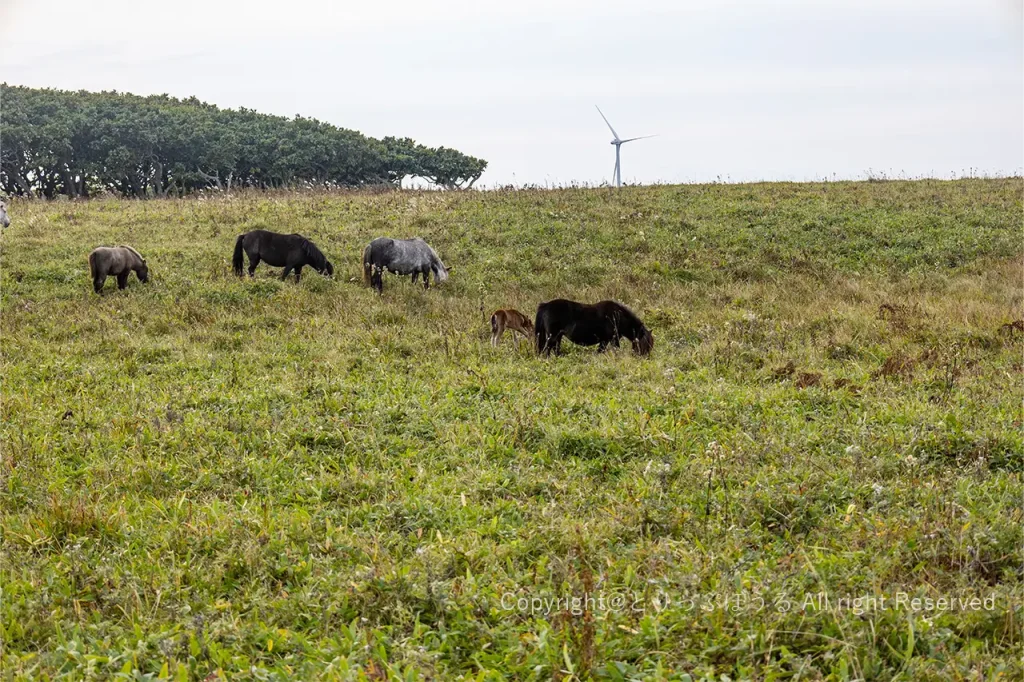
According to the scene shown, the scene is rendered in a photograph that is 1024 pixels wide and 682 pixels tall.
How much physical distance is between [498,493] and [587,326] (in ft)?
19.6

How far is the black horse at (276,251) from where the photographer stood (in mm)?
17797

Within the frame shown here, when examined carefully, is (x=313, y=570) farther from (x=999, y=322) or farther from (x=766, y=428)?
(x=999, y=322)

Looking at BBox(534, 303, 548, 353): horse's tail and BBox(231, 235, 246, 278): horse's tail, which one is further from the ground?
BBox(231, 235, 246, 278): horse's tail

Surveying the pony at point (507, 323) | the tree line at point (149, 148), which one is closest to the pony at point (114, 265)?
the pony at point (507, 323)

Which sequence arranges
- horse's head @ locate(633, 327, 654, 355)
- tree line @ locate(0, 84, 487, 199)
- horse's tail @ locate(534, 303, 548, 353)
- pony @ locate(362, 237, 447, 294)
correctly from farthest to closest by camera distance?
tree line @ locate(0, 84, 487, 199) → pony @ locate(362, 237, 447, 294) → horse's head @ locate(633, 327, 654, 355) → horse's tail @ locate(534, 303, 548, 353)

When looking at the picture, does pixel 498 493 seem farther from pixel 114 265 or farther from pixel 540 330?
pixel 114 265

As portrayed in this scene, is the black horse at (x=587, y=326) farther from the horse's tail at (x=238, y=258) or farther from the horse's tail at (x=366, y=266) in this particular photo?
the horse's tail at (x=238, y=258)

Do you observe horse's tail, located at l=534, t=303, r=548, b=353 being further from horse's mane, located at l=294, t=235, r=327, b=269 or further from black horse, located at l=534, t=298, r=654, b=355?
horse's mane, located at l=294, t=235, r=327, b=269

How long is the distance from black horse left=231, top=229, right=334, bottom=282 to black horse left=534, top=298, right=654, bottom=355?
26.5ft

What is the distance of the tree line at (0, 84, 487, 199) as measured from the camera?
4728 centimetres

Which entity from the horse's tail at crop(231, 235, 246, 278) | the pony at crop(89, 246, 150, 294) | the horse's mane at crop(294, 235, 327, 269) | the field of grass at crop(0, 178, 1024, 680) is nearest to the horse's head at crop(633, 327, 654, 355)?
the field of grass at crop(0, 178, 1024, 680)

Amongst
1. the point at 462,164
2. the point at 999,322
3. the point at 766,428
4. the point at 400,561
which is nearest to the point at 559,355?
the point at 766,428

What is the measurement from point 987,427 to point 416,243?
43.5 ft

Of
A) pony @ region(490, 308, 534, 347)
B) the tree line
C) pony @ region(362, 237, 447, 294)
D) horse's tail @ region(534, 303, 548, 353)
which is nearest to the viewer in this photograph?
horse's tail @ region(534, 303, 548, 353)
